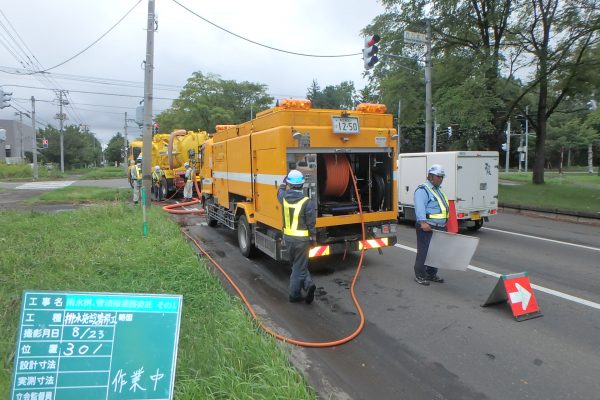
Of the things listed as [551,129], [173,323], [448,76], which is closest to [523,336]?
[173,323]

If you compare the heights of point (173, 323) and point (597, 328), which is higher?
point (173, 323)

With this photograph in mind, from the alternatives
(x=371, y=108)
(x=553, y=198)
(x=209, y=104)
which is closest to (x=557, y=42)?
(x=553, y=198)

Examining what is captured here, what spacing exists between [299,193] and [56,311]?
3.50 metres

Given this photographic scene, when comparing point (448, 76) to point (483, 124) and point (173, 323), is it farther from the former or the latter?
point (173, 323)

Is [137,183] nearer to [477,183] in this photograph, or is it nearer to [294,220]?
[477,183]

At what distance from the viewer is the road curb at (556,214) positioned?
13.1 meters

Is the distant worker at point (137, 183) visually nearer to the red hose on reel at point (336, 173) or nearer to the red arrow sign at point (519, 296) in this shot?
the red hose on reel at point (336, 173)

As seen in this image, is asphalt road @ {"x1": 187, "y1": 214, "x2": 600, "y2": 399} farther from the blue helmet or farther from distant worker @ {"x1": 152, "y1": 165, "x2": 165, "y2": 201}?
distant worker @ {"x1": 152, "y1": 165, "x2": 165, "y2": 201}

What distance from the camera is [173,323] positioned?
8.13ft

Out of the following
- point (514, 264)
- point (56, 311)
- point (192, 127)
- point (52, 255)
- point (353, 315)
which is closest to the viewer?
point (56, 311)

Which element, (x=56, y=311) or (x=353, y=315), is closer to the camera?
(x=56, y=311)

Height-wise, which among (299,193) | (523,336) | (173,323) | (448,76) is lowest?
(523,336)

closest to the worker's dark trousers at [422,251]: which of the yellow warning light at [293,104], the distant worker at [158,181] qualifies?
the yellow warning light at [293,104]

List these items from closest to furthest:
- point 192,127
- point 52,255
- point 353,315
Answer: point 353,315 < point 52,255 < point 192,127
